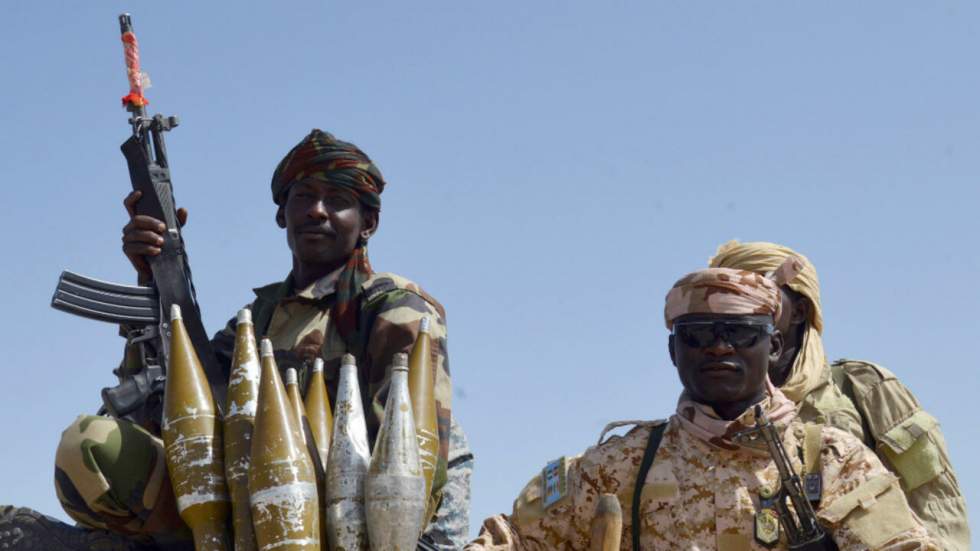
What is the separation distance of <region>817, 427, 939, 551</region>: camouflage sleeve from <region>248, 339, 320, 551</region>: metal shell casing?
68.2 inches

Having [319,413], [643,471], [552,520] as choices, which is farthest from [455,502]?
[643,471]

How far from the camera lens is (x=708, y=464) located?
6086 mm

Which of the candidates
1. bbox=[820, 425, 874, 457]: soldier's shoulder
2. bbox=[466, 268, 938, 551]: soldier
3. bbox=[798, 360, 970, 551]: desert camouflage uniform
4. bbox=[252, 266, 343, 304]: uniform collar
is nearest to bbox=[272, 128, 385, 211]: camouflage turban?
bbox=[252, 266, 343, 304]: uniform collar

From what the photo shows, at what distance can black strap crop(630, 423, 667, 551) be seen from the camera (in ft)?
19.7

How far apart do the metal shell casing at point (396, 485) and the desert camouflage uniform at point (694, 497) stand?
24 cm

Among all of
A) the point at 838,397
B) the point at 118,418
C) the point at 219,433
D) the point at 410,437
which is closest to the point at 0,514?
the point at 118,418

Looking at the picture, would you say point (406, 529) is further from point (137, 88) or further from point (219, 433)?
point (137, 88)

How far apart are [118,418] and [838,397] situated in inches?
126

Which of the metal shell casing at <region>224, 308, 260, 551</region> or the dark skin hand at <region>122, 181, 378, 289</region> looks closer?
the metal shell casing at <region>224, 308, 260, 551</region>

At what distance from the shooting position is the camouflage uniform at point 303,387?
629cm

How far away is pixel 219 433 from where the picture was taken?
20.2 ft

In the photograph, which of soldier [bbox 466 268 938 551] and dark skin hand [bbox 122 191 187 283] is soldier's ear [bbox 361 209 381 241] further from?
soldier [bbox 466 268 938 551]

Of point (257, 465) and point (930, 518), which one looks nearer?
point (257, 465)

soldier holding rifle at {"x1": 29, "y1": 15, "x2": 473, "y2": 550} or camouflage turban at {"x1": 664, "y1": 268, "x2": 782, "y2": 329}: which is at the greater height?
soldier holding rifle at {"x1": 29, "y1": 15, "x2": 473, "y2": 550}
